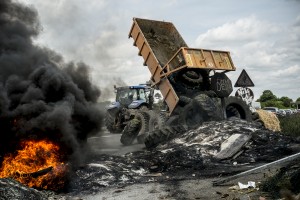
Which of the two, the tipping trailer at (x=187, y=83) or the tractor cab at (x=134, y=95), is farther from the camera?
the tractor cab at (x=134, y=95)

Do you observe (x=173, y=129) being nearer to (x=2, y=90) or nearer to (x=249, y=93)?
(x=249, y=93)

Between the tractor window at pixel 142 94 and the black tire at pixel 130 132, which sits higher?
the tractor window at pixel 142 94

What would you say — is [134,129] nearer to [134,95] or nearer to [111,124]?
[134,95]

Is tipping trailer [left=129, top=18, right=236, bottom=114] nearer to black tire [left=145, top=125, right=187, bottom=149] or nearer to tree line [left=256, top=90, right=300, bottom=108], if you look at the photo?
black tire [left=145, top=125, right=187, bottom=149]

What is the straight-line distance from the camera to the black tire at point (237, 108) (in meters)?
13.3

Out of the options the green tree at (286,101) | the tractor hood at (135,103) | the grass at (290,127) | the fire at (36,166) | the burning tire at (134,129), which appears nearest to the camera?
the fire at (36,166)

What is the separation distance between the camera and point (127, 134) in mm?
14422

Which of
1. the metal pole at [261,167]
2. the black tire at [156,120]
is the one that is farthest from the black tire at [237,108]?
the metal pole at [261,167]

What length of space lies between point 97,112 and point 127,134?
4574mm

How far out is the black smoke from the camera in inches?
303

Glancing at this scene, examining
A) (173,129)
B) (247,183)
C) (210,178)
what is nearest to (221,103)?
(173,129)

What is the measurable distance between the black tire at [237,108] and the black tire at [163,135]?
9.57 ft

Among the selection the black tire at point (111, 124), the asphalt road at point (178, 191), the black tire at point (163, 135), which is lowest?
the asphalt road at point (178, 191)

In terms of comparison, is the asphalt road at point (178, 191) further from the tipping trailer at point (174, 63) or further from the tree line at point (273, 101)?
the tree line at point (273, 101)
